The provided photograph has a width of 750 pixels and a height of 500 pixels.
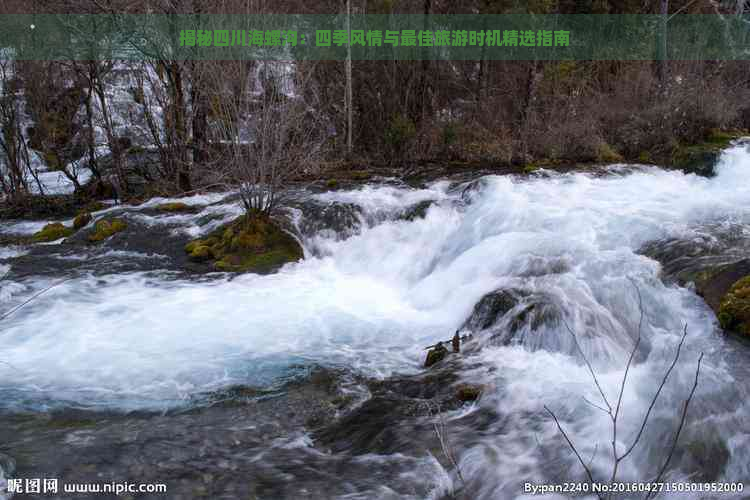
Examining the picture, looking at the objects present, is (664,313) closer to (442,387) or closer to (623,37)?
(442,387)

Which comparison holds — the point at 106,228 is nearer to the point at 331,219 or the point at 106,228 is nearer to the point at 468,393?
the point at 331,219

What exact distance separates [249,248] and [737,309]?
6814mm

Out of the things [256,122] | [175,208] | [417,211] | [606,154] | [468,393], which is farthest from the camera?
[606,154]

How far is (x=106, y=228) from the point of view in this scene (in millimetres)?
10328

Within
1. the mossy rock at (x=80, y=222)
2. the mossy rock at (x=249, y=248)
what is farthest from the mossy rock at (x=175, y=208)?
the mossy rock at (x=249, y=248)

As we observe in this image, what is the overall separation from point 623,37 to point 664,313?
17096 millimetres

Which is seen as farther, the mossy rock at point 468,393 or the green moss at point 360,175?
the green moss at point 360,175

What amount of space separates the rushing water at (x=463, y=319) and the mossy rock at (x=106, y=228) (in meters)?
2.12

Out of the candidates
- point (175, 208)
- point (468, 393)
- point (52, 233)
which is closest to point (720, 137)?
point (468, 393)

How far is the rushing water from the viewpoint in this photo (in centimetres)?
441

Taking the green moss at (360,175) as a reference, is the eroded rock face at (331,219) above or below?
below

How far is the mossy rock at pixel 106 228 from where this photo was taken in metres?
10.1

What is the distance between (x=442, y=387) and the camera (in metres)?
5.33

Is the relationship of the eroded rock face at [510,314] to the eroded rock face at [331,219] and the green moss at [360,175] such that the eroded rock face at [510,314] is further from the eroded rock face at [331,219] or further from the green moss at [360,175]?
the green moss at [360,175]
